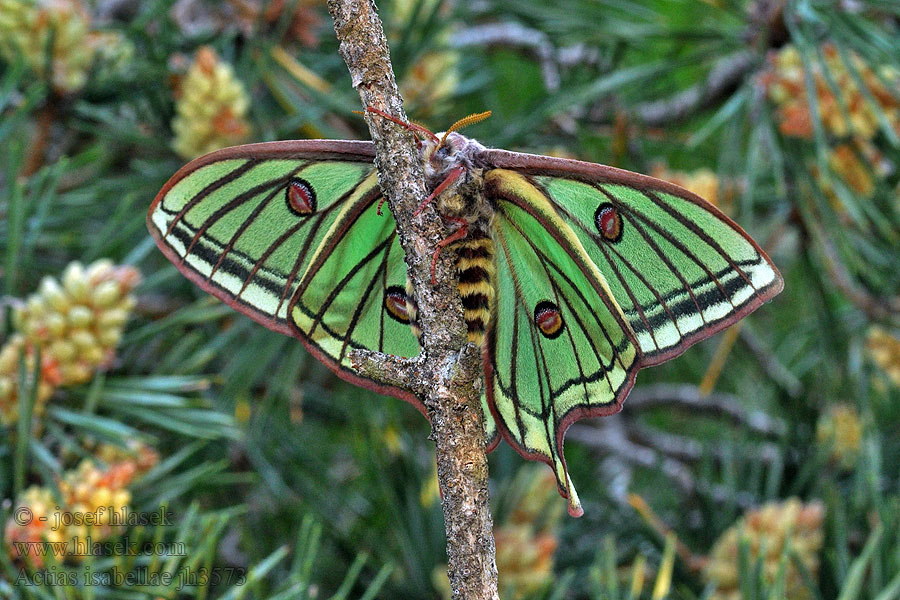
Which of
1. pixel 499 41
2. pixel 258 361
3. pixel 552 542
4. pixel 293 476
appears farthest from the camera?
pixel 499 41

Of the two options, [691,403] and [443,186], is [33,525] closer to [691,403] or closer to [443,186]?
[443,186]

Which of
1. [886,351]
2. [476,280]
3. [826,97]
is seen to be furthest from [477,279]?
[886,351]

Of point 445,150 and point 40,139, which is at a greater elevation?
point 40,139

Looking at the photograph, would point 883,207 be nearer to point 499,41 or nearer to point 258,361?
point 499,41

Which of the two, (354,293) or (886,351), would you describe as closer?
(354,293)

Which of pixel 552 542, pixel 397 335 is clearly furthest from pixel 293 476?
pixel 397 335

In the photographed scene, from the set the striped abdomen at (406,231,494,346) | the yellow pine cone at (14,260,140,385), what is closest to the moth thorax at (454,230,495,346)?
the striped abdomen at (406,231,494,346)

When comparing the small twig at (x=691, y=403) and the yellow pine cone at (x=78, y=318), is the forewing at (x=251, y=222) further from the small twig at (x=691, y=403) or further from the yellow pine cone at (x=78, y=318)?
the small twig at (x=691, y=403)
